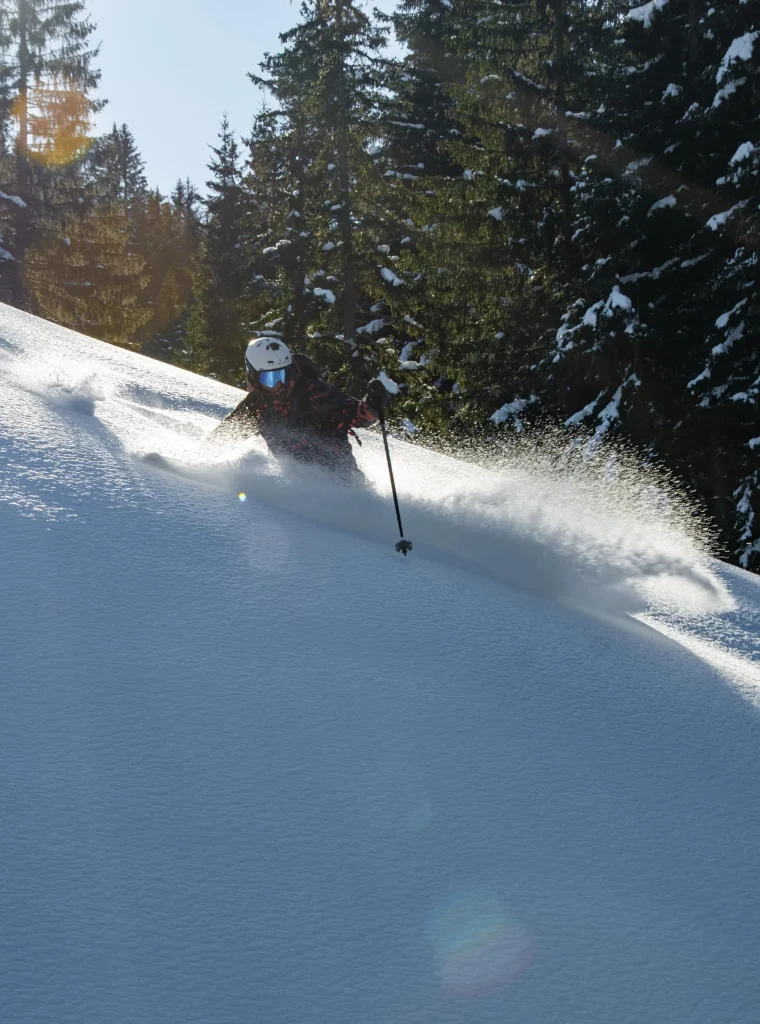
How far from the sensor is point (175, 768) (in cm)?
333

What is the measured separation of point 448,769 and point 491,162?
20121 mm

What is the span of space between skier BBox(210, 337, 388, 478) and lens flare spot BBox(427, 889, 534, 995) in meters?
5.87

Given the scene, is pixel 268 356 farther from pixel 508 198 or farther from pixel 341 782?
pixel 508 198

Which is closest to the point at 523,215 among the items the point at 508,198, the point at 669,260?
the point at 508,198

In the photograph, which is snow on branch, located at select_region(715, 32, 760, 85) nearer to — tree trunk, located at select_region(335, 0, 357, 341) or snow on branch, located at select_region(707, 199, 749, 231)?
snow on branch, located at select_region(707, 199, 749, 231)

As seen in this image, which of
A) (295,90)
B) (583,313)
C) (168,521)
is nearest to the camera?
(168,521)

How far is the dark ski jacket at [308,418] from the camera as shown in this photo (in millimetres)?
8617

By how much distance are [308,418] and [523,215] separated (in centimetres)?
1472

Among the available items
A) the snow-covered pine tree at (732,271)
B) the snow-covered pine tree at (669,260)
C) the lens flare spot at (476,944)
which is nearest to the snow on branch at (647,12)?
the snow-covered pine tree at (669,260)

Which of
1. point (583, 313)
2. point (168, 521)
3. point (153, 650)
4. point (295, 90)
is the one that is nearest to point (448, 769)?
point (153, 650)

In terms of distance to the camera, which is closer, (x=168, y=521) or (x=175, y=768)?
(x=175, y=768)

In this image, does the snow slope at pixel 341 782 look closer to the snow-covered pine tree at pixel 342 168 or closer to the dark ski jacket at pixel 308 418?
the dark ski jacket at pixel 308 418

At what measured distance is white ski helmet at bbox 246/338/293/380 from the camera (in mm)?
8609

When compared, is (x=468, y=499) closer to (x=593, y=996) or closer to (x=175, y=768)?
(x=175, y=768)
